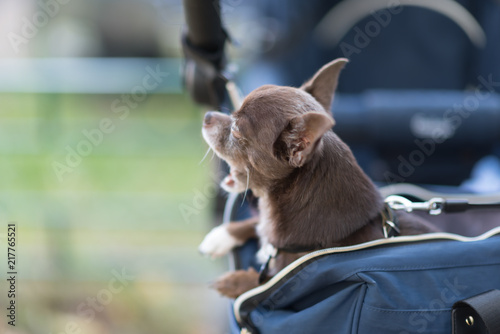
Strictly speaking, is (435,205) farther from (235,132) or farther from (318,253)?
(235,132)

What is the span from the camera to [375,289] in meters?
0.70

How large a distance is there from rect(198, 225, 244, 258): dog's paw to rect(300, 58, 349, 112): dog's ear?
1.13 ft

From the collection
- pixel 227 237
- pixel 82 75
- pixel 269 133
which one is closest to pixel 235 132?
pixel 269 133

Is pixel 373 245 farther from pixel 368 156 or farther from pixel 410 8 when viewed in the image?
pixel 410 8

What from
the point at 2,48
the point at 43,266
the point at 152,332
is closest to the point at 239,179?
A: the point at 152,332

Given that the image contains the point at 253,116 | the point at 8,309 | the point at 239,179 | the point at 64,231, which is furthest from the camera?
the point at 64,231

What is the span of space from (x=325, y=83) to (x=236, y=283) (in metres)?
0.40

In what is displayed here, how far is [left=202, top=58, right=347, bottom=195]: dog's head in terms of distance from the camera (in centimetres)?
76

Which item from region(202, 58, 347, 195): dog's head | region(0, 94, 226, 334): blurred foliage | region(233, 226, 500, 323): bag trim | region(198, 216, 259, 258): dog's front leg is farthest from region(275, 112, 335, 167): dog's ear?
region(0, 94, 226, 334): blurred foliage

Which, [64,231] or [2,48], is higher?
[2,48]

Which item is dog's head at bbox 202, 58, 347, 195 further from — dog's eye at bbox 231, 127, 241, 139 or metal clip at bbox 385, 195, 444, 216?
metal clip at bbox 385, 195, 444, 216

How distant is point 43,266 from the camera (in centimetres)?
215

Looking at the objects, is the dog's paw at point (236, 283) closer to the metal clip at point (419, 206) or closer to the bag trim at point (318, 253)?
the bag trim at point (318, 253)

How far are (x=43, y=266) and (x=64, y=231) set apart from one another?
0.20 m
